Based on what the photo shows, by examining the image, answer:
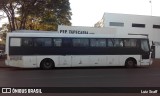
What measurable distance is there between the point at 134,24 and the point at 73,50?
35.9m

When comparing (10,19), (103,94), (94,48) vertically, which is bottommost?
(103,94)

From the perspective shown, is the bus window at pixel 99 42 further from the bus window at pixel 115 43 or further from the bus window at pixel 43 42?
the bus window at pixel 43 42

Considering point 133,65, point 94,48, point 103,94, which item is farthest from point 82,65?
point 103,94

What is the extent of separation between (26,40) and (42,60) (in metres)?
1.94

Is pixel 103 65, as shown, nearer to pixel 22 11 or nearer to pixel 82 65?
pixel 82 65

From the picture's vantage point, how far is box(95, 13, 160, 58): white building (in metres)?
61.0

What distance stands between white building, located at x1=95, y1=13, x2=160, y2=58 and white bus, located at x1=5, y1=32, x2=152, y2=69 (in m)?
30.2

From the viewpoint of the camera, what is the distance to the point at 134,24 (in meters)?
63.3

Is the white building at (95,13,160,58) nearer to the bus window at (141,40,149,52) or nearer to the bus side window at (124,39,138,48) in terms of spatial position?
the bus window at (141,40,149,52)

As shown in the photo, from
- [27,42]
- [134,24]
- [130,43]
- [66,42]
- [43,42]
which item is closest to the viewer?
[27,42]

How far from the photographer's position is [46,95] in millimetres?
12344

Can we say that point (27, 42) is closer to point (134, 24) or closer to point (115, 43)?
point (115, 43)

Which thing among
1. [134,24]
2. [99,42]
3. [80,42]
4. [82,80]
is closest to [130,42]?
[99,42]

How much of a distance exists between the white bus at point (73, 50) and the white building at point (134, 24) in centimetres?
3016
